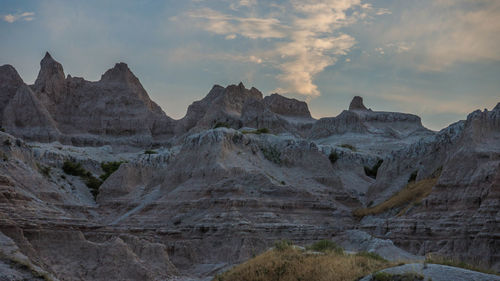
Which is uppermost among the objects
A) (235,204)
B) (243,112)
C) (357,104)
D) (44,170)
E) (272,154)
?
(357,104)

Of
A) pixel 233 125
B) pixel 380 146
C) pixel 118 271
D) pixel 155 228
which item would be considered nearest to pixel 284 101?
pixel 233 125

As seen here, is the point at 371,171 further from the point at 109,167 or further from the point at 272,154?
the point at 109,167

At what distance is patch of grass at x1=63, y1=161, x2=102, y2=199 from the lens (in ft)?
317

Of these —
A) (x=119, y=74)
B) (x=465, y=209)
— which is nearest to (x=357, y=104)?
(x=119, y=74)

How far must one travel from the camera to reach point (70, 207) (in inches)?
2793

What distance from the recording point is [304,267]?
3275cm

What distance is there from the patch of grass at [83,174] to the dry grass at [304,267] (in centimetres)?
6043

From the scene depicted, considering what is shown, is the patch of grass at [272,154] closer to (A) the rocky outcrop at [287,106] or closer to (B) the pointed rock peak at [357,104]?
(A) the rocky outcrop at [287,106]

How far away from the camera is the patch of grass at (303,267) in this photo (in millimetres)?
28212

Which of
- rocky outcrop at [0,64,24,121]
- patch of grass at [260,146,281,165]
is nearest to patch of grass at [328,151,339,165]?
patch of grass at [260,146,281,165]

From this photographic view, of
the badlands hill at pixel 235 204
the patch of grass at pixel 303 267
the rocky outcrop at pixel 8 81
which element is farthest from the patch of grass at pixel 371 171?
the rocky outcrop at pixel 8 81

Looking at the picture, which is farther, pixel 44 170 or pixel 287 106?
pixel 287 106

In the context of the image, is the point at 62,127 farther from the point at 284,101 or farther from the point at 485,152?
the point at 485,152

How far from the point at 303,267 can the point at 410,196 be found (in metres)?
28.2
